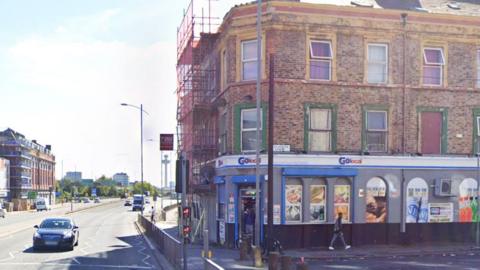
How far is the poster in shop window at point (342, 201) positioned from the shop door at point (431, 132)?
12.7 feet

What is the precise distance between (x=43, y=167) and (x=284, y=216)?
126 meters

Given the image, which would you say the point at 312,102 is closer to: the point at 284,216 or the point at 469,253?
the point at 284,216

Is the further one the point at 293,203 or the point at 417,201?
the point at 417,201

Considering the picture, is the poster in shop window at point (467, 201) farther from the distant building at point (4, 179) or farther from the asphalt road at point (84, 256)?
the distant building at point (4, 179)

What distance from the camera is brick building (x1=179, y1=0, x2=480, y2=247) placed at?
2633 centimetres

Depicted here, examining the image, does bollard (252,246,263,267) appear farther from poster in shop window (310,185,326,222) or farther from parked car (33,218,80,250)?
parked car (33,218,80,250)

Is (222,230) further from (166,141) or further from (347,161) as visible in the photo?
(166,141)

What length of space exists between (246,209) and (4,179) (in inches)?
3623

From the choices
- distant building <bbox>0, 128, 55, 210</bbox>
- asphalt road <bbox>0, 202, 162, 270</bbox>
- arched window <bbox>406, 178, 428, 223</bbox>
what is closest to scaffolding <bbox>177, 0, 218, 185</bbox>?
asphalt road <bbox>0, 202, 162, 270</bbox>

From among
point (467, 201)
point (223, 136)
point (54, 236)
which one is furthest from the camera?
point (223, 136)

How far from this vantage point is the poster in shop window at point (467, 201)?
92.4ft

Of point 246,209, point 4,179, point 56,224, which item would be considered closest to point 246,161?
point 246,209

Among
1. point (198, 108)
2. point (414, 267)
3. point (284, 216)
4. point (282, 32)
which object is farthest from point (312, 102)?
point (414, 267)

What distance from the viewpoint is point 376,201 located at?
27094 millimetres
